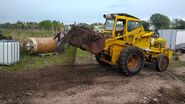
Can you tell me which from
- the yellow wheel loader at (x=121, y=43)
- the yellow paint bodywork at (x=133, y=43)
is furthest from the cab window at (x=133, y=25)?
the yellow paint bodywork at (x=133, y=43)

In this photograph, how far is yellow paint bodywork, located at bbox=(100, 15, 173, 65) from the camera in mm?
9328

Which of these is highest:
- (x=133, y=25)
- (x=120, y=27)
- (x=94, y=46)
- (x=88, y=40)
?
(x=133, y=25)

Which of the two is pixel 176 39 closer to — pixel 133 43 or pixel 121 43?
pixel 133 43

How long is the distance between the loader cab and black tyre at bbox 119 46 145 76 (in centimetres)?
84

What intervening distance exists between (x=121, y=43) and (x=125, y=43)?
23 cm

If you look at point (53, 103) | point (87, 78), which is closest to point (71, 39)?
point (87, 78)

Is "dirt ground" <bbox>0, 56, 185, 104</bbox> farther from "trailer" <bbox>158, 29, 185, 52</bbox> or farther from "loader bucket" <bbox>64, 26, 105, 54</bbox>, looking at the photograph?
"trailer" <bbox>158, 29, 185, 52</bbox>

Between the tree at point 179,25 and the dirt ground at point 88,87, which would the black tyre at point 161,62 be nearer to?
the dirt ground at point 88,87

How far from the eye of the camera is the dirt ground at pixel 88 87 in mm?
6699

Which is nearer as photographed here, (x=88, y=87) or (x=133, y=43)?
(x=88, y=87)

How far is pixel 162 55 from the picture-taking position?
1119 cm

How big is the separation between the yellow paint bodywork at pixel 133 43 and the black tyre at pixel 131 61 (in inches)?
13.9

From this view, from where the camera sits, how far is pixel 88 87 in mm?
7809

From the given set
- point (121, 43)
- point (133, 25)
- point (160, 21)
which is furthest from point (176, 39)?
point (160, 21)
